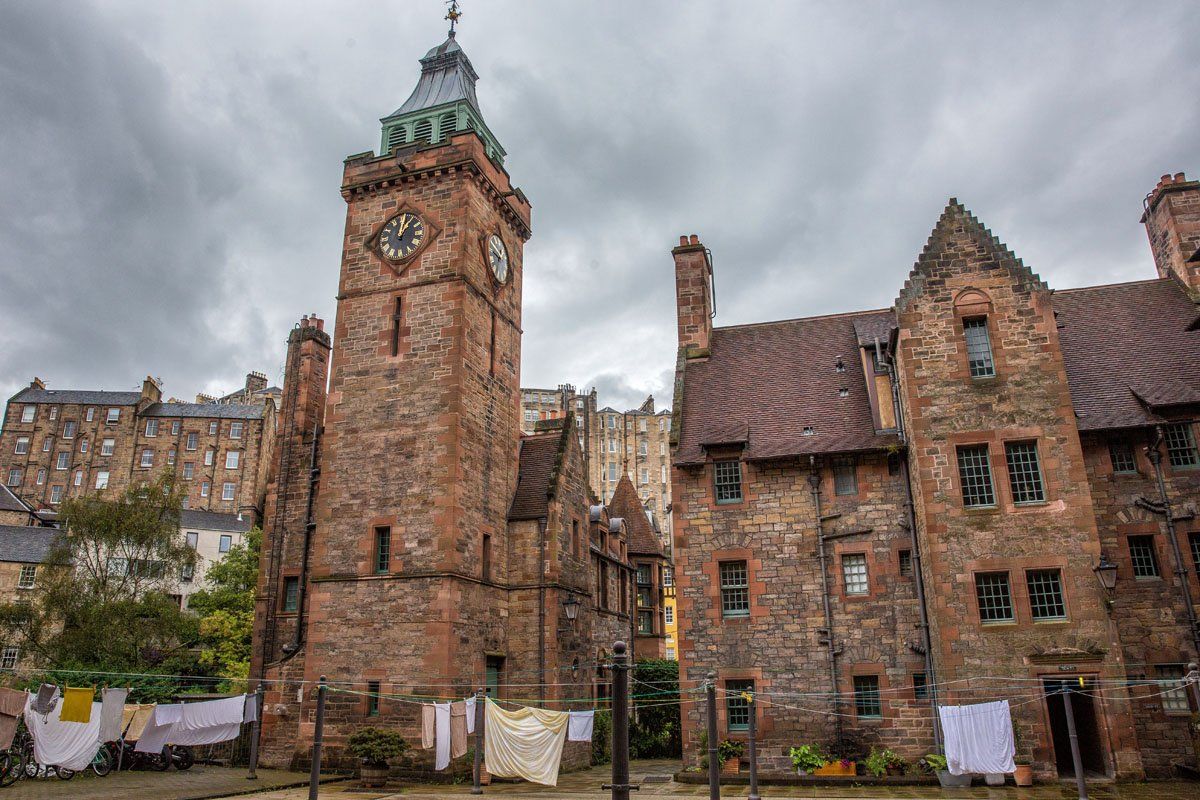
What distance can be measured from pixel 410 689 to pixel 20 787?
900 cm

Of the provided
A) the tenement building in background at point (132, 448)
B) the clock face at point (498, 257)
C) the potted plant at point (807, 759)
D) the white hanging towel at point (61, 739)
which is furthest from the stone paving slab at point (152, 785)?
the tenement building in background at point (132, 448)

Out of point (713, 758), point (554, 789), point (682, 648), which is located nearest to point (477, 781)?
point (554, 789)

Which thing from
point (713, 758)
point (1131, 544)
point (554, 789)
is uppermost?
point (1131, 544)

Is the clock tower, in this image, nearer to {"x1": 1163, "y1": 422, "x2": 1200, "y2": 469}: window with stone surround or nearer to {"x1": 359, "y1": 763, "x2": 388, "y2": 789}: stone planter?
{"x1": 359, "y1": 763, "x2": 388, "y2": 789}: stone planter

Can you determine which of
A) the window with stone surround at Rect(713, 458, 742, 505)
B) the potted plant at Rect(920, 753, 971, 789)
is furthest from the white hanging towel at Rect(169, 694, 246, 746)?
the potted plant at Rect(920, 753, 971, 789)

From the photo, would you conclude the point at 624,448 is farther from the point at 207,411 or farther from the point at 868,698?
the point at 868,698

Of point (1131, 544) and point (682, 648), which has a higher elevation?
point (1131, 544)

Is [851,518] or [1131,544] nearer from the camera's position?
[1131,544]

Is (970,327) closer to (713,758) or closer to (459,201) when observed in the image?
(713,758)

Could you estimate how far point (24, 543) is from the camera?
164ft

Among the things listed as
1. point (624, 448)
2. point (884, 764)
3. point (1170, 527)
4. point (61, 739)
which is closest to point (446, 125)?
point (61, 739)

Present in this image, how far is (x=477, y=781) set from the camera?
65.0 feet

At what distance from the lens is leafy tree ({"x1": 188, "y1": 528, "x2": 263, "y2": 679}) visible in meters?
37.2

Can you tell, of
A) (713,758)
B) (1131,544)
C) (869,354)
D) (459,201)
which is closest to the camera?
(713,758)
